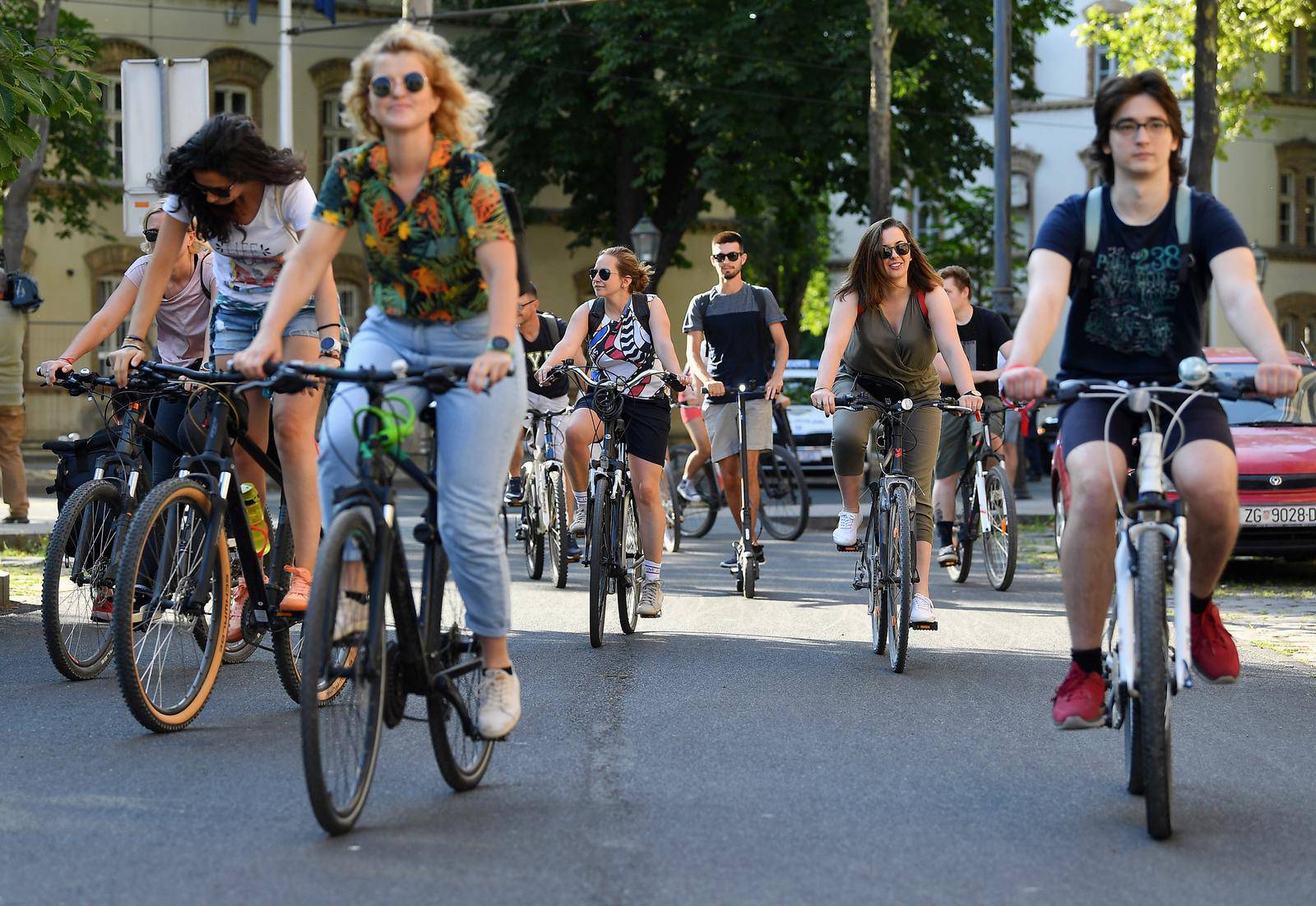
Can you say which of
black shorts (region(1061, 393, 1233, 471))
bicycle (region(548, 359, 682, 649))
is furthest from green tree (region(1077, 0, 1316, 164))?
black shorts (region(1061, 393, 1233, 471))

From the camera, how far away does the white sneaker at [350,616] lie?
14.5 feet

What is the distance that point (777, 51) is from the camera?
3133 cm

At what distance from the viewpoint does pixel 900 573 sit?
7.65m

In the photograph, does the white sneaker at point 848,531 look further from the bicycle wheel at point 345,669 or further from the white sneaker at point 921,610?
the bicycle wheel at point 345,669

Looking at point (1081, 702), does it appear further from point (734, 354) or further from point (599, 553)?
point (734, 354)

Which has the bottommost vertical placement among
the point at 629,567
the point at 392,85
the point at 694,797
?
the point at 694,797

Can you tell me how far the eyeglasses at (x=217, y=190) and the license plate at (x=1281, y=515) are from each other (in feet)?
22.8

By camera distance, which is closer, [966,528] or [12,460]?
[966,528]

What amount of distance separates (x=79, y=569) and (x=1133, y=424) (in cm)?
391

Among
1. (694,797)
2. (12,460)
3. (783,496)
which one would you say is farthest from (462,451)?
(783,496)

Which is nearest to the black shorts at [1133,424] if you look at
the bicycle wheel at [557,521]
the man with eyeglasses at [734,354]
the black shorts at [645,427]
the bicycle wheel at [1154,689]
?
the bicycle wheel at [1154,689]

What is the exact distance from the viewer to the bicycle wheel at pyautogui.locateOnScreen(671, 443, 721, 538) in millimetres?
15258

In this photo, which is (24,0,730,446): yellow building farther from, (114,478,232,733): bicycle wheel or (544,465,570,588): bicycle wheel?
(114,478,232,733): bicycle wheel

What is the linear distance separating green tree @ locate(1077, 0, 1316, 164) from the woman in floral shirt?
28406 millimetres
